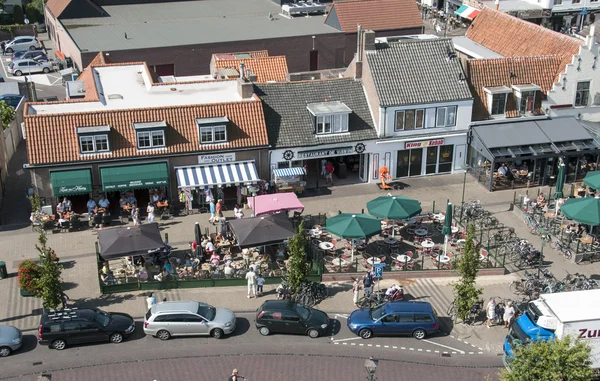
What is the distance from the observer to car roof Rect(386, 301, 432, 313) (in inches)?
1384

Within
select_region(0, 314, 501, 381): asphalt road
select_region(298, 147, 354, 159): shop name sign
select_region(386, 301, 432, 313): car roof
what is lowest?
select_region(0, 314, 501, 381): asphalt road

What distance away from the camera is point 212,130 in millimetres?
48438

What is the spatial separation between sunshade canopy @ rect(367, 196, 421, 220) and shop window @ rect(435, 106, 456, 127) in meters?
10.9

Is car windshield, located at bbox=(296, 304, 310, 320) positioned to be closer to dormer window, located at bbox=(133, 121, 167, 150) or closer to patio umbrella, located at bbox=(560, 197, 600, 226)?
dormer window, located at bbox=(133, 121, 167, 150)

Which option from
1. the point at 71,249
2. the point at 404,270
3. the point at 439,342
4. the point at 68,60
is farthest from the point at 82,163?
the point at 68,60

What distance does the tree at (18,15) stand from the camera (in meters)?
98.4

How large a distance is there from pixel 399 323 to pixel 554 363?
9.30 meters

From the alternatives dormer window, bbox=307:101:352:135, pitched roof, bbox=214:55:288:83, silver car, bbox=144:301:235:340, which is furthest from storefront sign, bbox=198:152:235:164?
silver car, bbox=144:301:235:340

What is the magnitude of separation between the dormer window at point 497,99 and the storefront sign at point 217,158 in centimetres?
1917

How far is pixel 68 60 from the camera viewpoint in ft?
254

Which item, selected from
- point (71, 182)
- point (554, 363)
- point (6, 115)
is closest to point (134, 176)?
point (71, 182)

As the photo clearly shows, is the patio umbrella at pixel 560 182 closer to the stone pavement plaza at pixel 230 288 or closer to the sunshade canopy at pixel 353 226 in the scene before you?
the stone pavement plaza at pixel 230 288

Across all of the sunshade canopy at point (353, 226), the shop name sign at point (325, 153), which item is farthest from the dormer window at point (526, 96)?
the sunshade canopy at point (353, 226)

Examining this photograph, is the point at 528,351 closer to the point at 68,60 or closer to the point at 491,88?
the point at 491,88
